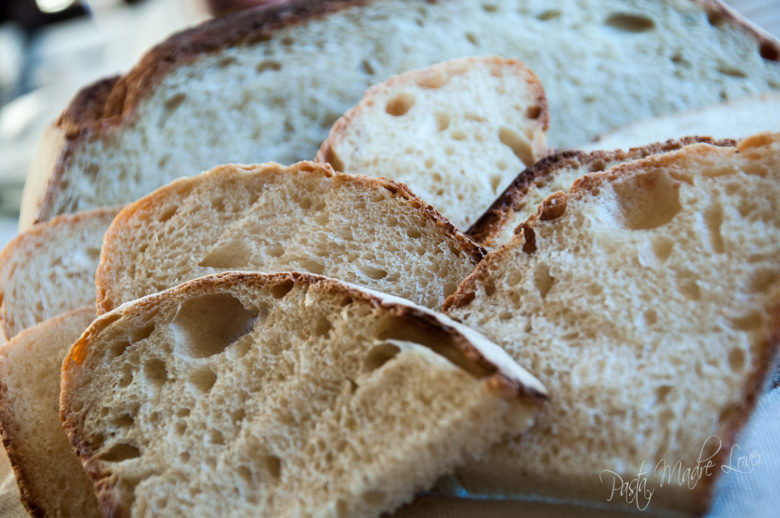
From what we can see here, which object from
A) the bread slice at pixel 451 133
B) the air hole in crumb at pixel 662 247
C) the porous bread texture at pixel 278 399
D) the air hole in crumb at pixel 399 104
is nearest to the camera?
the porous bread texture at pixel 278 399

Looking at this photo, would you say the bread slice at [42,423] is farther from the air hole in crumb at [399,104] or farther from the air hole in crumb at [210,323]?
the air hole in crumb at [399,104]

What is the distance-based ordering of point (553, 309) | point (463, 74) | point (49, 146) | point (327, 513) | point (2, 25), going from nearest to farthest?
point (327, 513) < point (553, 309) < point (463, 74) < point (49, 146) < point (2, 25)

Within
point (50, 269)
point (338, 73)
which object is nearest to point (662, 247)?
point (338, 73)

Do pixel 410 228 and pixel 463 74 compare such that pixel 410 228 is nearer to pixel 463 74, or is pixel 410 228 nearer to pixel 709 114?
pixel 463 74

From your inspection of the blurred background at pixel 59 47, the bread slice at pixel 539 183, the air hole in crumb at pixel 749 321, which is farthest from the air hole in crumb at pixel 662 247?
the blurred background at pixel 59 47

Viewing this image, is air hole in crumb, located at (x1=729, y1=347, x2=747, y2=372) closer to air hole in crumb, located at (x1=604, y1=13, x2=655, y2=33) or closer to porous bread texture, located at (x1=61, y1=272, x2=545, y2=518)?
porous bread texture, located at (x1=61, y1=272, x2=545, y2=518)

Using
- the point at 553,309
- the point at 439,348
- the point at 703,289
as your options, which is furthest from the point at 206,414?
the point at 703,289
